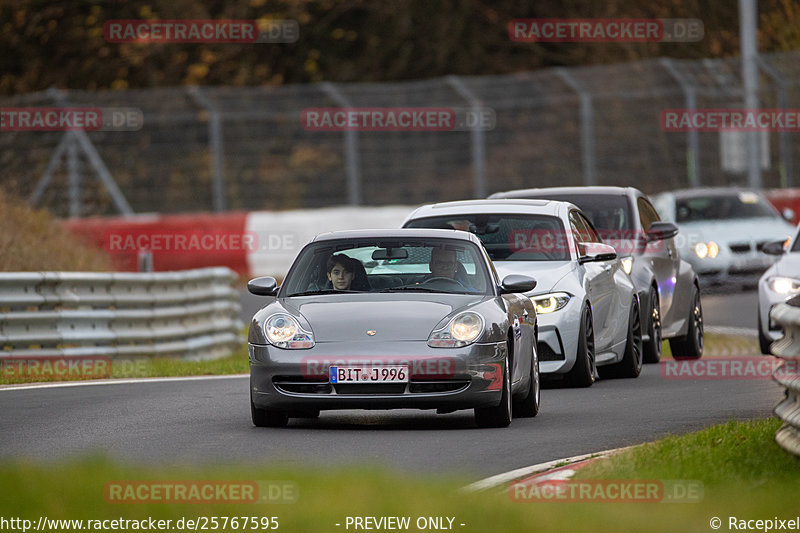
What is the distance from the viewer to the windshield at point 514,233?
49.2 ft

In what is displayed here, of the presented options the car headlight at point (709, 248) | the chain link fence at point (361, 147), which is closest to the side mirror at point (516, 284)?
the car headlight at point (709, 248)

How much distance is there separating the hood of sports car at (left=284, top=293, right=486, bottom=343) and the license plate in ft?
0.57

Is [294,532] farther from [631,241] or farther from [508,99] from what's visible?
[508,99]

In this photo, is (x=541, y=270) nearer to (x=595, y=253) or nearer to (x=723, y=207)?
(x=595, y=253)

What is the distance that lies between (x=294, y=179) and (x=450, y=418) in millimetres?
19847

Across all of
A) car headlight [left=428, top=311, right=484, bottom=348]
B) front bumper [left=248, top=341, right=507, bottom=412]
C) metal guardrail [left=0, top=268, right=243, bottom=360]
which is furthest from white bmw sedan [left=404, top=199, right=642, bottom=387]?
metal guardrail [left=0, top=268, right=243, bottom=360]

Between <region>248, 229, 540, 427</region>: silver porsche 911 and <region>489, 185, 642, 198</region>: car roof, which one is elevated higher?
<region>489, 185, 642, 198</region>: car roof

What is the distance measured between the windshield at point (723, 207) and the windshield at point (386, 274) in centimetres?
1532

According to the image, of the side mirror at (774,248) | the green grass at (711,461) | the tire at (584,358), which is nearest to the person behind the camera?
the green grass at (711,461)

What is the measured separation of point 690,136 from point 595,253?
17.3 metres

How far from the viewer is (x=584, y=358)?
47.8ft

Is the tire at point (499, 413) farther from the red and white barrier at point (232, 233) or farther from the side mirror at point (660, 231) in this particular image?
the red and white barrier at point (232, 233)

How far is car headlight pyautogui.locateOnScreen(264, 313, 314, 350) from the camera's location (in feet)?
37.5

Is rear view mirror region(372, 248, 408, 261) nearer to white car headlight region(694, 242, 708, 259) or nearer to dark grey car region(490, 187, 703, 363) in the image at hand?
dark grey car region(490, 187, 703, 363)
